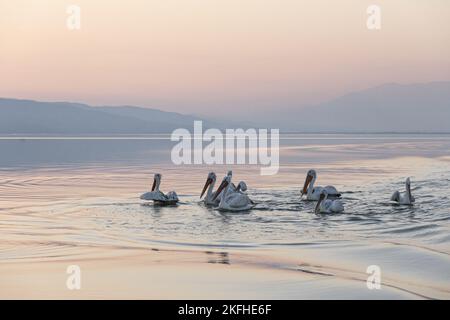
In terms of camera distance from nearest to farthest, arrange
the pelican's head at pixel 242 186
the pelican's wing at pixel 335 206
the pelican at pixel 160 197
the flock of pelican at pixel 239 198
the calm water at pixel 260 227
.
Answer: the calm water at pixel 260 227 < the pelican's wing at pixel 335 206 < the flock of pelican at pixel 239 198 < the pelican at pixel 160 197 < the pelican's head at pixel 242 186

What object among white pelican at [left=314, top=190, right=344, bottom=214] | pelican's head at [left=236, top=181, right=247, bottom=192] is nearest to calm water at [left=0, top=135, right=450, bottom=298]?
white pelican at [left=314, top=190, right=344, bottom=214]

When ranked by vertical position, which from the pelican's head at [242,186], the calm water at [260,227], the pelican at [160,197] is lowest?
the calm water at [260,227]

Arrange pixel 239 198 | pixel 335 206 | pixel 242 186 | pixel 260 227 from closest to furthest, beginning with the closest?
1. pixel 260 227
2. pixel 335 206
3. pixel 239 198
4. pixel 242 186

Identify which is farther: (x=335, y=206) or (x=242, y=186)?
(x=242, y=186)

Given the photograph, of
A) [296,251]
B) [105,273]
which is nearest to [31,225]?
[105,273]

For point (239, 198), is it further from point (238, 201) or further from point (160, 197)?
point (160, 197)

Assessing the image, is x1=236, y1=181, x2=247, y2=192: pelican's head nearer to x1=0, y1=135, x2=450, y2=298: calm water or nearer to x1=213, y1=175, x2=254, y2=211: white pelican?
x1=0, y1=135, x2=450, y2=298: calm water

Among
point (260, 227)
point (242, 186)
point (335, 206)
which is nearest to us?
point (260, 227)

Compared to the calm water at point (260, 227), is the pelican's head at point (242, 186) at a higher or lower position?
higher

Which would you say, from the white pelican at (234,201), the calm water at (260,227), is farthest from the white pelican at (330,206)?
the white pelican at (234,201)

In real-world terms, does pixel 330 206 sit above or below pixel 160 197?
below

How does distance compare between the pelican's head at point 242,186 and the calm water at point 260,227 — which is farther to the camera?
the pelican's head at point 242,186

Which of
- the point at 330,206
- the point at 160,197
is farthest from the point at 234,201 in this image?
the point at 330,206

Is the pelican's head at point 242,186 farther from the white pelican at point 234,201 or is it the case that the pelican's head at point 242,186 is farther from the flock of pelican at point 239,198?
the white pelican at point 234,201
